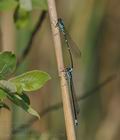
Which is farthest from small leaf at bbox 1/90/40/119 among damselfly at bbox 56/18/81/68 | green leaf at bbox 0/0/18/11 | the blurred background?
the blurred background

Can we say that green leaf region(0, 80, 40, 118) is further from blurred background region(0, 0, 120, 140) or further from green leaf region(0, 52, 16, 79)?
blurred background region(0, 0, 120, 140)

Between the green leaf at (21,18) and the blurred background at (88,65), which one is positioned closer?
the green leaf at (21,18)

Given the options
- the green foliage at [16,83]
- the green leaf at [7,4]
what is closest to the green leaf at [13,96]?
the green foliage at [16,83]

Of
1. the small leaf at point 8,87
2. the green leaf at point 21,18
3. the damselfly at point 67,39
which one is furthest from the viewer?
the green leaf at point 21,18

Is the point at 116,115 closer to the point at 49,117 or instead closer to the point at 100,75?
the point at 100,75

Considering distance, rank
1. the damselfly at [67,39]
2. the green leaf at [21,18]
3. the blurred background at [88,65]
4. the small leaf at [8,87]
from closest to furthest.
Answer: the small leaf at [8,87] < the damselfly at [67,39] < the green leaf at [21,18] < the blurred background at [88,65]

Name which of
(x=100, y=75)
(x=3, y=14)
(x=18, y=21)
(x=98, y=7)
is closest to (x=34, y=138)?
(x=18, y=21)

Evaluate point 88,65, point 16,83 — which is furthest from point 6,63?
point 88,65

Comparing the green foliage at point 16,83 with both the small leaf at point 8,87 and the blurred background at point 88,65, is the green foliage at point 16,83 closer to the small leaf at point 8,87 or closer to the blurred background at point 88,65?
the small leaf at point 8,87
